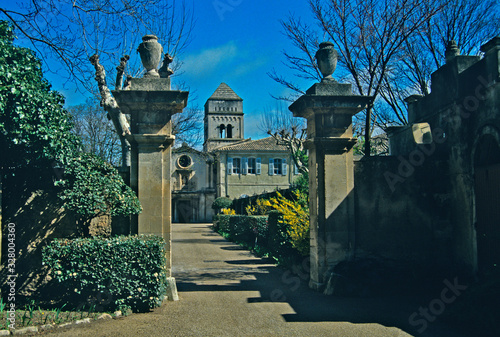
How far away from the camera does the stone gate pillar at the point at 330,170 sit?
7.54 m

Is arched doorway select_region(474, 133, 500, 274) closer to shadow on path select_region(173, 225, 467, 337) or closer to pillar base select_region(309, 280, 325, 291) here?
shadow on path select_region(173, 225, 467, 337)

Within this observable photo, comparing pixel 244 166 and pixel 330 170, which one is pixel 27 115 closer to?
pixel 330 170

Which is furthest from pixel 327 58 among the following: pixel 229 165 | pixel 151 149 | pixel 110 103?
pixel 229 165

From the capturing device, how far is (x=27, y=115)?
599 centimetres

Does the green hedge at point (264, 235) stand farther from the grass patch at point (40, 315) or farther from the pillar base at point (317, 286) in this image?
the grass patch at point (40, 315)

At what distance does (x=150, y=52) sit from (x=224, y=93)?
188ft

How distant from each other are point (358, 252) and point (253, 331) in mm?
3010

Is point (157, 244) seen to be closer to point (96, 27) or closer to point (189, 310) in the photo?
point (189, 310)

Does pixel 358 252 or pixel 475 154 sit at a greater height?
pixel 475 154

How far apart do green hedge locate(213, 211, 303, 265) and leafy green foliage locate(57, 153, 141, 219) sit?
14.9ft

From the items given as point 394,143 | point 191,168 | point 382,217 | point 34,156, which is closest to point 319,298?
point 382,217

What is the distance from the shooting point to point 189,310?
6.41m

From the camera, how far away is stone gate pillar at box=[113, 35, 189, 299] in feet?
23.1

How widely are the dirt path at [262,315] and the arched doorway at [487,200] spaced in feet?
5.32
